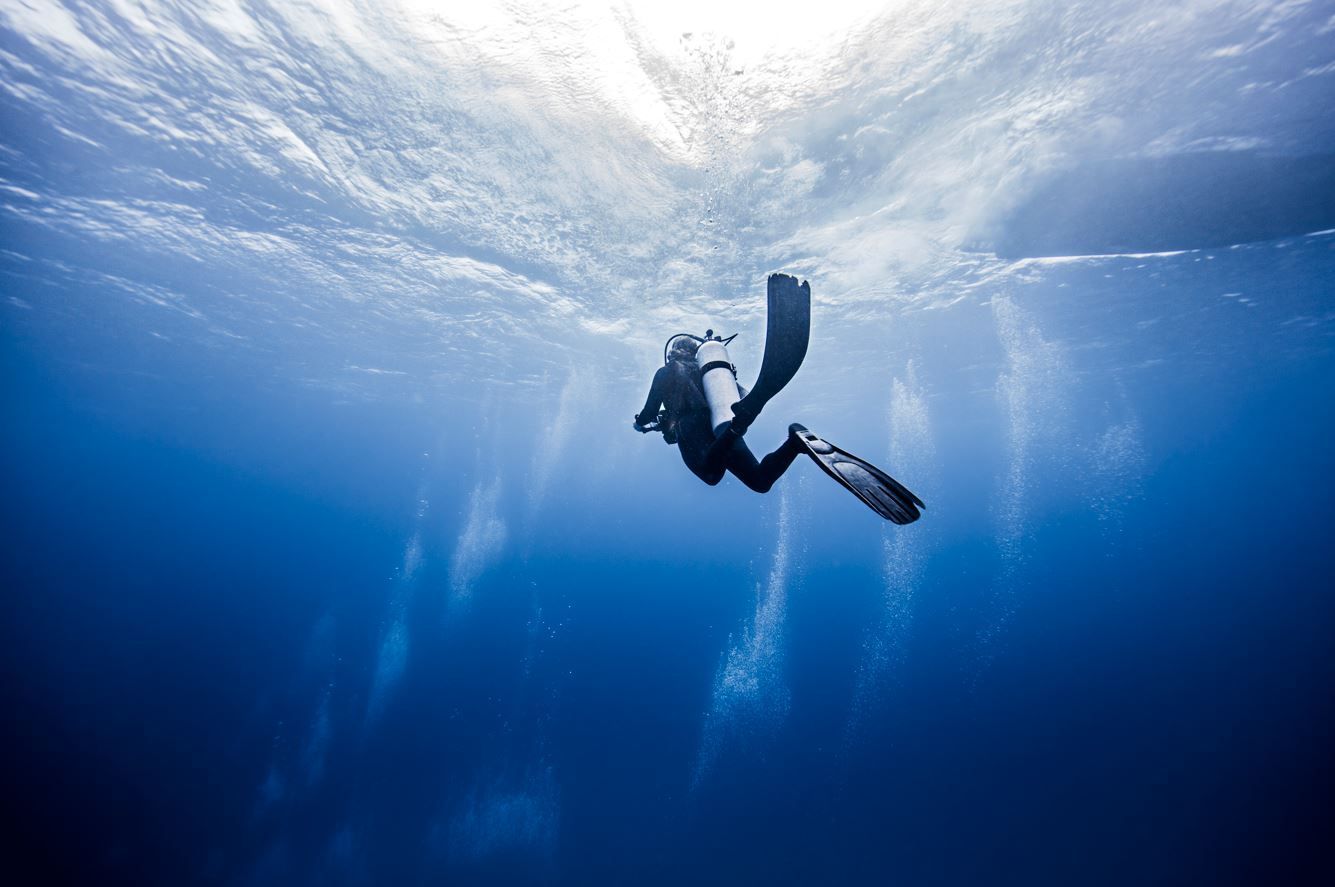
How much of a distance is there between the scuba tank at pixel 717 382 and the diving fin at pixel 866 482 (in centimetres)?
53

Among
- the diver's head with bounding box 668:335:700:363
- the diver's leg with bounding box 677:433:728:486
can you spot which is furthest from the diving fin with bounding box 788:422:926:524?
the diver's head with bounding box 668:335:700:363

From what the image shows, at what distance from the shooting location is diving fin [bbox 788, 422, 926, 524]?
2.58 m

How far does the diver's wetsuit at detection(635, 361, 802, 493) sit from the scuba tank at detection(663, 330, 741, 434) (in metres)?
0.14

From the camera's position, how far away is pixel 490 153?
986 cm

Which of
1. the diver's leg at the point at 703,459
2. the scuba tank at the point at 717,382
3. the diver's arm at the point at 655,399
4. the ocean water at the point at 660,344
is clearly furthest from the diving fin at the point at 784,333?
the ocean water at the point at 660,344

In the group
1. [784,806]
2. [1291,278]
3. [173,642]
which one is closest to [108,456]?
[173,642]

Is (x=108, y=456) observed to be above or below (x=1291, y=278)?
below

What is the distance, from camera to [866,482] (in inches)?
108

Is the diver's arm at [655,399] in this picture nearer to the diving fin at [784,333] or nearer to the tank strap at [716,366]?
the tank strap at [716,366]

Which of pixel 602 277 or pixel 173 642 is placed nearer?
pixel 602 277

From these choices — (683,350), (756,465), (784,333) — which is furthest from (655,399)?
(784,333)

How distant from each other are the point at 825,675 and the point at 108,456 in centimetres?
14054

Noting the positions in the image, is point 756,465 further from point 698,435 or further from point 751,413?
point 698,435

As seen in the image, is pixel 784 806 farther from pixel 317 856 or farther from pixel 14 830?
pixel 14 830
